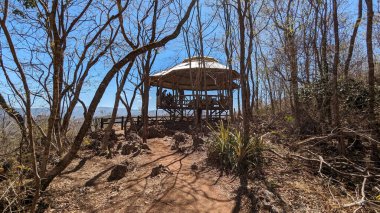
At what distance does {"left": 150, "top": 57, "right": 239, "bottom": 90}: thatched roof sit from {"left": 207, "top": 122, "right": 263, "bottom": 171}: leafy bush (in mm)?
4970

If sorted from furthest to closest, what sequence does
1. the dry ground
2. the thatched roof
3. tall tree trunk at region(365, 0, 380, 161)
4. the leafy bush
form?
the thatched roof, tall tree trunk at region(365, 0, 380, 161), the leafy bush, the dry ground

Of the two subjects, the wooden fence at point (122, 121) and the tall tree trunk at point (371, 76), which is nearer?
the tall tree trunk at point (371, 76)

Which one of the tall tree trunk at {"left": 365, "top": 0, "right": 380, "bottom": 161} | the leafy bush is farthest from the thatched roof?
the tall tree trunk at {"left": 365, "top": 0, "right": 380, "bottom": 161}

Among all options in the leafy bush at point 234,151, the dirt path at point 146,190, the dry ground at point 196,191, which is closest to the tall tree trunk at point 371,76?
the dry ground at point 196,191

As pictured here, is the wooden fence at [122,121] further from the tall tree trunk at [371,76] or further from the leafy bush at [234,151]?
the tall tree trunk at [371,76]

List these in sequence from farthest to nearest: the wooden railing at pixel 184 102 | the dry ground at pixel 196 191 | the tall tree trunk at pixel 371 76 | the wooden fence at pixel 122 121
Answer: the wooden railing at pixel 184 102
the wooden fence at pixel 122 121
the tall tree trunk at pixel 371 76
the dry ground at pixel 196 191

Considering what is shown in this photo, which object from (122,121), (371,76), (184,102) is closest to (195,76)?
(184,102)

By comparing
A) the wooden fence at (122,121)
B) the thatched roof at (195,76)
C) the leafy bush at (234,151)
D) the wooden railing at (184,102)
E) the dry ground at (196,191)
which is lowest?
the dry ground at (196,191)

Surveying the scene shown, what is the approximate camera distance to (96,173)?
21.3 feet

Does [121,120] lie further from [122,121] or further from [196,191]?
[196,191]

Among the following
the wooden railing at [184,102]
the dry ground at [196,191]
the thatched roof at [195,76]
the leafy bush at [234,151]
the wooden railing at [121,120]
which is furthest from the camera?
the wooden railing at [184,102]

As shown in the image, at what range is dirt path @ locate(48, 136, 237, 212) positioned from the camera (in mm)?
4579

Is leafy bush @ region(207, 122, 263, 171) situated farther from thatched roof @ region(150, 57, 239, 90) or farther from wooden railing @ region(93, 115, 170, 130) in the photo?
wooden railing @ region(93, 115, 170, 130)

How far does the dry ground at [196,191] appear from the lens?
4.55m
